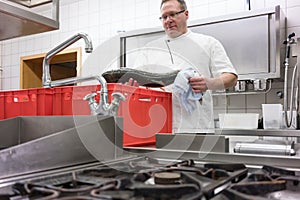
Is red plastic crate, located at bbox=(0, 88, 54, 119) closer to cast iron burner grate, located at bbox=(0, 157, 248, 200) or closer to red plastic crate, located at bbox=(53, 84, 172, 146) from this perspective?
red plastic crate, located at bbox=(53, 84, 172, 146)

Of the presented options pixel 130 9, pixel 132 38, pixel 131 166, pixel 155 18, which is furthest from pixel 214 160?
pixel 130 9

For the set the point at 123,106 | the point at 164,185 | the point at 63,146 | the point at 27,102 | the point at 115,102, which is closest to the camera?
the point at 164,185

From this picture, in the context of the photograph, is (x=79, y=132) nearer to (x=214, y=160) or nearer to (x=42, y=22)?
(x=214, y=160)

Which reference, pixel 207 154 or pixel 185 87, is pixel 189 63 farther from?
pixel 207 154

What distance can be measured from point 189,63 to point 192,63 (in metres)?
0.02

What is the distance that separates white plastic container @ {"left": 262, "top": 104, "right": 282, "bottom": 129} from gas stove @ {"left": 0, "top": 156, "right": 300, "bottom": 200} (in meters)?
1.07

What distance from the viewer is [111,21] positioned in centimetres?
281

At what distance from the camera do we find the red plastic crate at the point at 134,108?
0.95 meters

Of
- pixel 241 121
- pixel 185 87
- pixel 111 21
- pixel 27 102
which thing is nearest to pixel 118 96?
pixel 185 87

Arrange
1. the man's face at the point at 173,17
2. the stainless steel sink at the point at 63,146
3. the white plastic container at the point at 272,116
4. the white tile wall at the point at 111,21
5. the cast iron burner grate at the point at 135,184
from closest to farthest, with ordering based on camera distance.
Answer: the cast iron burner grate at the point at 135,184 < the stainless steel sink at the point at 63,146 < the man's face at the point at 173,17 < the white plastic container at the point at 272,116 < the white tile wall at the point at 111,21

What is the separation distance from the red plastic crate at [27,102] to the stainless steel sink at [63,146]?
0.13m

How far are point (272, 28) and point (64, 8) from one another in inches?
84.0

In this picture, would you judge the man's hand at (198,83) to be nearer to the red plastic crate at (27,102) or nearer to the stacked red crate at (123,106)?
the stacked red crate at (123,106)

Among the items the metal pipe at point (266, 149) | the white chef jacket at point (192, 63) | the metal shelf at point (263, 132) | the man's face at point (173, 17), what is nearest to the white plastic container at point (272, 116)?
the metal shelf at point (263, 132)
